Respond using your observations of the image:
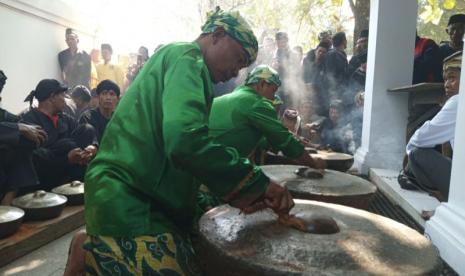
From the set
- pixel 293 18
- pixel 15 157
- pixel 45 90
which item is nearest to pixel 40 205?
pixel 15 157

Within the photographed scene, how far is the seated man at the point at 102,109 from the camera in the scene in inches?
251

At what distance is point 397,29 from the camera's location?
6.97m

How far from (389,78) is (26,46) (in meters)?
8.21

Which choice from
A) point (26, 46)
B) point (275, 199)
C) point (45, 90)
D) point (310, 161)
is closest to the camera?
point (275, 199)

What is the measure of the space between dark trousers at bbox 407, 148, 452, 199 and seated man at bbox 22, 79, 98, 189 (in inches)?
171

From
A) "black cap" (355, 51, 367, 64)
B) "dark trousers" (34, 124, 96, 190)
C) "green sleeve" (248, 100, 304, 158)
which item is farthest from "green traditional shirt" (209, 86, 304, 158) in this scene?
"black cap" (355, 51, 367, 64)

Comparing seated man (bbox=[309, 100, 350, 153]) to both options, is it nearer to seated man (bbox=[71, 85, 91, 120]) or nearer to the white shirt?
the white shirt

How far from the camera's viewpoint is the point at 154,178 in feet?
5.88

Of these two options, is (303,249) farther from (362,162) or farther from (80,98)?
(80,98)

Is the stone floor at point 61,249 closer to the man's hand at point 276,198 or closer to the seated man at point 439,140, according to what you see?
the seated man at point 439,140

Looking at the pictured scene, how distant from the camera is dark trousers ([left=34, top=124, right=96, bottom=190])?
5.41 m

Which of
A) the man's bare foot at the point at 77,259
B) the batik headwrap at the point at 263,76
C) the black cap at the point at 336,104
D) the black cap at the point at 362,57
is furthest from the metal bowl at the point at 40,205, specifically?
the black cap at the point at 362,57

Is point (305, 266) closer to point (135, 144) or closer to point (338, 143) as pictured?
point (135, 144)

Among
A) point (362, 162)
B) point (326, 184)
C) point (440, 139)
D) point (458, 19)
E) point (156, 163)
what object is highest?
point (458, 19)
